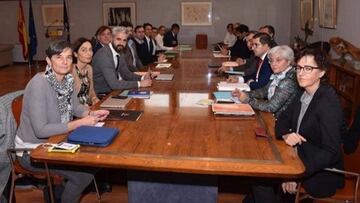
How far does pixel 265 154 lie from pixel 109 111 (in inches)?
41.9

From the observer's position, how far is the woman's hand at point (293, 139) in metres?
1.66

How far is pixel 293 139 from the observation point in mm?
1668

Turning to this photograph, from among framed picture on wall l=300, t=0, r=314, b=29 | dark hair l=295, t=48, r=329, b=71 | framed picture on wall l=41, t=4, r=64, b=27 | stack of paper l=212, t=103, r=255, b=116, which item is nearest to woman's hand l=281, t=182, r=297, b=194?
stack of paper l=212, t=103, r=255, b=116

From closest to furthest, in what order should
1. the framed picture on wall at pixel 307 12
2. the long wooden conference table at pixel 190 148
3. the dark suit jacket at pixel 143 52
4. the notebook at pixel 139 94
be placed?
1. the long wooden conference table at pixel 190 148
2. the notebook at pixel 139 94
3. the dark suit jacket at pixel 143 52
4. the framed picture on wall at pixel 307 12

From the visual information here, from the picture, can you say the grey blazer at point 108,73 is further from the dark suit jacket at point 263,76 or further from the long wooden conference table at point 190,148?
the dark suit jacket at point 263,76

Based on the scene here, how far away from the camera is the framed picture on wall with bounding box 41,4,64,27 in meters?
9.94

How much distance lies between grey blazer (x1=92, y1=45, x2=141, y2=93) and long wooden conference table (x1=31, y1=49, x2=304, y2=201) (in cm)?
67

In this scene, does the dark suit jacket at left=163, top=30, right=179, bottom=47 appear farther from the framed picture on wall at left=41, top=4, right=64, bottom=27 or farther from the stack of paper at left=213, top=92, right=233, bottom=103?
the stack of paper at left=213, top=92, right=233, bottom=103

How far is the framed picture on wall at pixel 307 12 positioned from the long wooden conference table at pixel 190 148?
5.23 meters

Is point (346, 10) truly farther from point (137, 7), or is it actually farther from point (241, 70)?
point (137, 7)

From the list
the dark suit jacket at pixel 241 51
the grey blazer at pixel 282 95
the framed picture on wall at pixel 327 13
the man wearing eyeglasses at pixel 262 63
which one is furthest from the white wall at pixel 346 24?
the grey blazer at pixel 282 95

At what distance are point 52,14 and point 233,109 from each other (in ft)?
30.2

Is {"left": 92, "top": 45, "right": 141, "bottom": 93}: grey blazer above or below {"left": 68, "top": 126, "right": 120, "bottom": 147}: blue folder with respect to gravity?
above

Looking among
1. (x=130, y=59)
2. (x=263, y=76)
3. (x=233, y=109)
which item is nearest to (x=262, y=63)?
(x=263, y=76)
